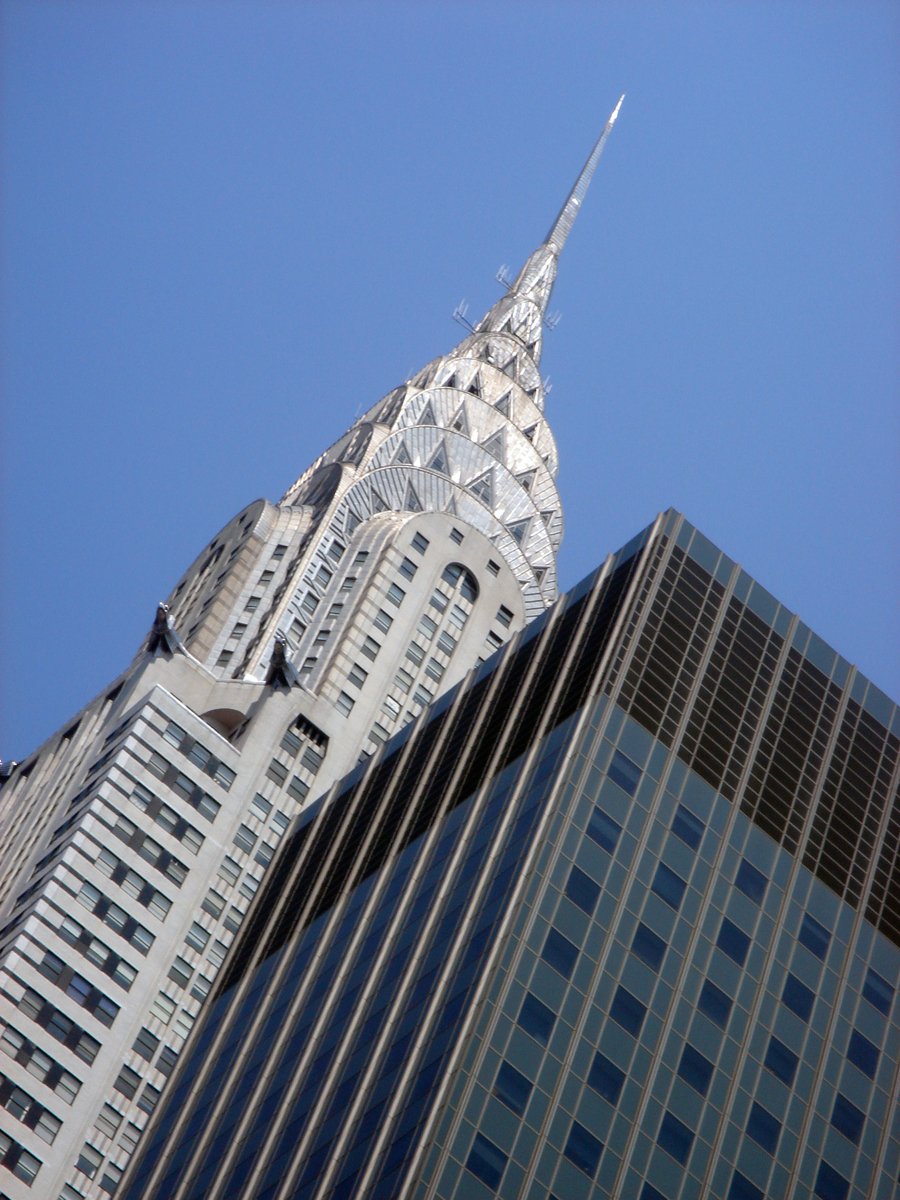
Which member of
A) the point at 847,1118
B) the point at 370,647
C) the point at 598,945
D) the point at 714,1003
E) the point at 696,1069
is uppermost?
the point at 370,647

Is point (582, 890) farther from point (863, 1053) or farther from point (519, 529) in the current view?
point (519, 529)

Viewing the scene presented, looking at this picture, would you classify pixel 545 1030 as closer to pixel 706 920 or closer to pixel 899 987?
pixel 706 920

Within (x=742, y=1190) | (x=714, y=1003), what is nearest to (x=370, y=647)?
(x=714, y=1003)

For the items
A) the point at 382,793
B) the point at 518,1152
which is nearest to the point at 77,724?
the point at 382,793

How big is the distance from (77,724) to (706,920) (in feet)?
262

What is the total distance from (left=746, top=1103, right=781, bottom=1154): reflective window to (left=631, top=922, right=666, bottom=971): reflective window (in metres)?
6.31

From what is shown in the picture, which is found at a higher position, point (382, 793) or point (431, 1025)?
point (382, 793)

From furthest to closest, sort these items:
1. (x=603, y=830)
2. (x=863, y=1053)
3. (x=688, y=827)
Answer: (x=688, y=827) → (x=863, y=1053) → (x=603, y=830)

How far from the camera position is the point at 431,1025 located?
85.7 metres

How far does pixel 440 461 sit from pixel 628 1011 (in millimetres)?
105653

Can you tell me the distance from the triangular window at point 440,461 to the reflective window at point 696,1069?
103410 millimetres

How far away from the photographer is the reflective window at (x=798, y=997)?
92.9 metres

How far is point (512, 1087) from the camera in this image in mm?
82688

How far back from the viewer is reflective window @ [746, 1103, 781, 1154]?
289 ft
